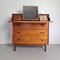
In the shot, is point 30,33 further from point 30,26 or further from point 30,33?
point 30,26

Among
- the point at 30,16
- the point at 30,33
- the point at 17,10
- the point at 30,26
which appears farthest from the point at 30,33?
the point at 17,10

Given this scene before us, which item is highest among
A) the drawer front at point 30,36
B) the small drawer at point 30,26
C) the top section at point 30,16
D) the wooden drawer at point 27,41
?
the top section at point 30,16

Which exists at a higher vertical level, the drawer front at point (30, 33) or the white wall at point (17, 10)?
the white wall at point (17, 10)

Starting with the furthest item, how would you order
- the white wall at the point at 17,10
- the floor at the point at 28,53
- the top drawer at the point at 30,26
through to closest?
the white wall at the point at 17,10, the top drawer at the point at 30,26, the floor at the point at 28,53

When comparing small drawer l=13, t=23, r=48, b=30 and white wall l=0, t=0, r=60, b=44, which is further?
white wall l=0, t=0, r=60, b=44

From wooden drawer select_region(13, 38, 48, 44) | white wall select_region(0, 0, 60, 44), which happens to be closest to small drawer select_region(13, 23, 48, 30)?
wooden drawer select_region(13, 38, 48, 44)

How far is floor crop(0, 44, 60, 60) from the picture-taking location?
11.1 ft

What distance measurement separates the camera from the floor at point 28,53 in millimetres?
3389

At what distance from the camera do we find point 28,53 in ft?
12.0

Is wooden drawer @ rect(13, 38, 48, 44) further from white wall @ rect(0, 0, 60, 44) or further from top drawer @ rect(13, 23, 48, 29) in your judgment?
white wall @ rect(0, 0, 60, 44)

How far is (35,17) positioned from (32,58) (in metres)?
1.03

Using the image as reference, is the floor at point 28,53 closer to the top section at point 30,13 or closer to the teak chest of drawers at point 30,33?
the teak chest of drawers at point 30,33

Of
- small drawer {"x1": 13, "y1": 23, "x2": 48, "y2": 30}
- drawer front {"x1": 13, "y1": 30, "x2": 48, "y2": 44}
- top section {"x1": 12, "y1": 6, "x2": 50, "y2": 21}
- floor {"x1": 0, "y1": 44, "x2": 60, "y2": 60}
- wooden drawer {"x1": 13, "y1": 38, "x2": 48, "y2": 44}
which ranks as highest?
top section {"x1": 12, "y1": 6, "x2": 50, "y2": 21}

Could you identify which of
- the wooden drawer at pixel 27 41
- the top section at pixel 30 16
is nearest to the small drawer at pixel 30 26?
the top section at pixel 30 16
